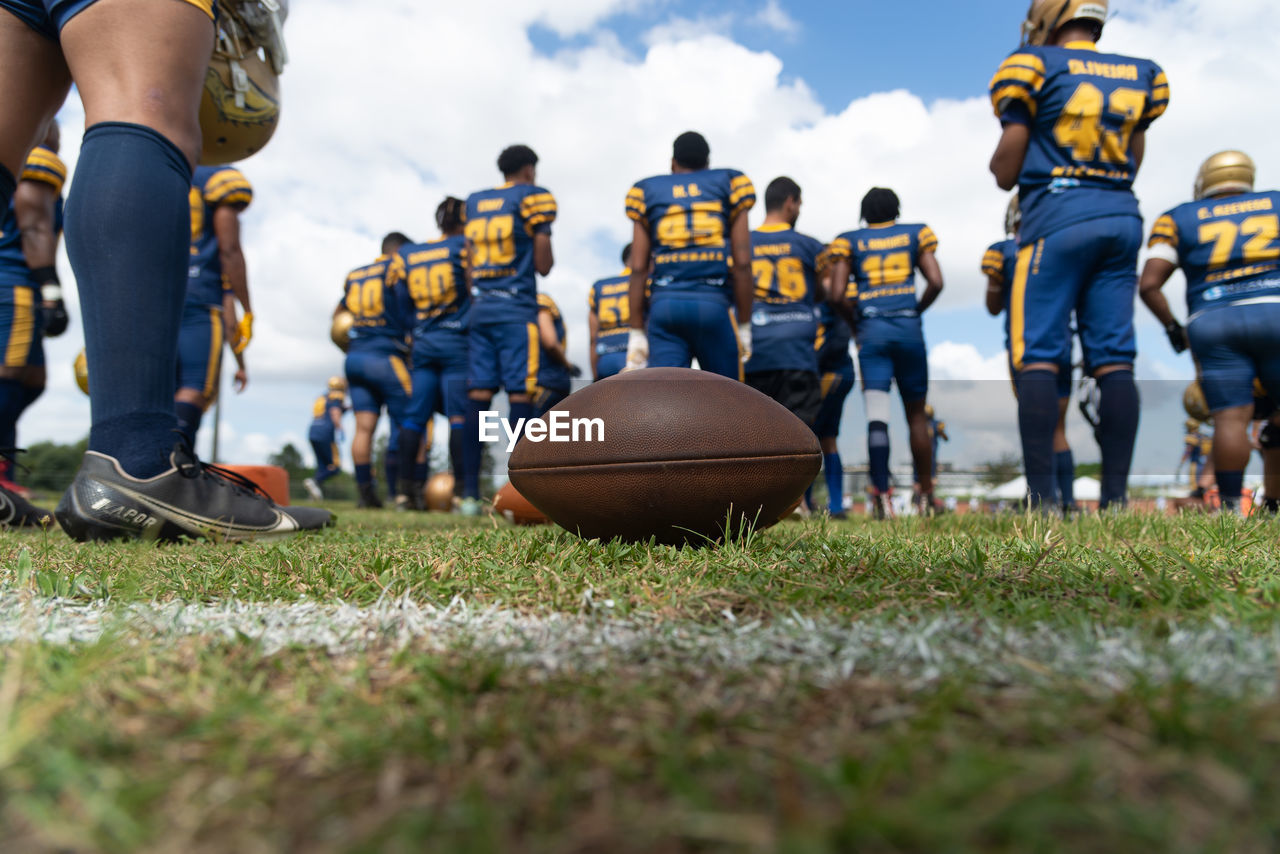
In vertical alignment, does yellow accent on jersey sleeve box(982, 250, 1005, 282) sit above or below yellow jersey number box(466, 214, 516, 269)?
below

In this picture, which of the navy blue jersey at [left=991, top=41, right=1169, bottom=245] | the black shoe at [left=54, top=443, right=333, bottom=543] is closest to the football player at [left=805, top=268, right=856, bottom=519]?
the navy blue jersey at [left=991, top=41, right=1169, bottom=245]

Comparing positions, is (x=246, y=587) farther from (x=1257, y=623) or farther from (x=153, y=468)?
(x=1257, y=623)

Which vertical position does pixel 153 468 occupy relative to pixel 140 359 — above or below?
below

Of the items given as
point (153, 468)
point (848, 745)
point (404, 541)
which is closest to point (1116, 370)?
point (404, 541)

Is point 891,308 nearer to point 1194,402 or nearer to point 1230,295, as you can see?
point 1230,295

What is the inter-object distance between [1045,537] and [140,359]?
8.58 ft

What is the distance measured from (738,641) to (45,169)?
5.47m

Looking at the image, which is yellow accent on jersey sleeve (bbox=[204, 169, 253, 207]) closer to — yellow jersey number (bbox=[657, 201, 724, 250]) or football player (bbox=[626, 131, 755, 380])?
football player (bbox=[626, 131, 755, 380])

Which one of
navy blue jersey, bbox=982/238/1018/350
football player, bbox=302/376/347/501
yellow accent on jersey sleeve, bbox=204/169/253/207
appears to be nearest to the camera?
yellow accent on jersey sleeve, bbox=204/169/253/207

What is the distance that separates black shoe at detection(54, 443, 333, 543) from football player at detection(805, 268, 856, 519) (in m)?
5.69

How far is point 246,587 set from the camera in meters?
1.49

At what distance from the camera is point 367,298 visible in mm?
8750

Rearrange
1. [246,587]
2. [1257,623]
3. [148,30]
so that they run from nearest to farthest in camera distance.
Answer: [1257,623]
[246,587]
[148,30]

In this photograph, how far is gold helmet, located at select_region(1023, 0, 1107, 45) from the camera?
161 inches
